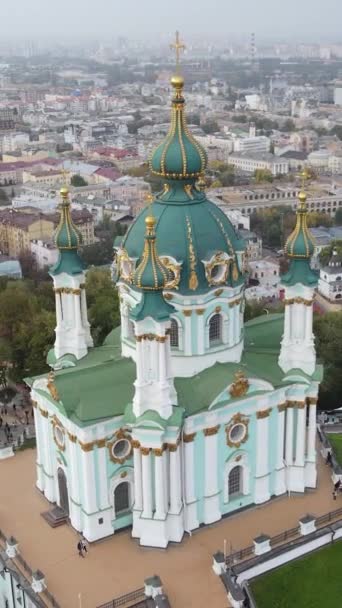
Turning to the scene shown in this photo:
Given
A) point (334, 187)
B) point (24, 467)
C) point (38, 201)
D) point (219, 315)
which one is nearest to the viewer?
point (219, 315)

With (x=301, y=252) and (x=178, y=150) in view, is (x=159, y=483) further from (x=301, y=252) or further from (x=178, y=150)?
(x=178, y=150)

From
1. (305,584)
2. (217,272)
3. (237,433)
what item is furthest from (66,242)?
(305,584)

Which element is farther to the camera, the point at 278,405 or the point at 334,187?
the point at 334,187

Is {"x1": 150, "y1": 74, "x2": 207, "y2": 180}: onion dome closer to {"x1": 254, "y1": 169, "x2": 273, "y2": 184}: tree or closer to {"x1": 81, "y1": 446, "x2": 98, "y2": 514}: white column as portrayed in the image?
{"x1": 81, "y1": 446, "x2": 98, "y2": 514}: white column

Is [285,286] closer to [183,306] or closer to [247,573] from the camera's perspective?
[183,306]

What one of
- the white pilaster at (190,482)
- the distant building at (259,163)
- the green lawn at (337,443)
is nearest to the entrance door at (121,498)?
the white pilaster at (190,482)

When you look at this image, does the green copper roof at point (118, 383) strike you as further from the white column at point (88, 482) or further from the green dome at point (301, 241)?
the green dome at point (301, 241)

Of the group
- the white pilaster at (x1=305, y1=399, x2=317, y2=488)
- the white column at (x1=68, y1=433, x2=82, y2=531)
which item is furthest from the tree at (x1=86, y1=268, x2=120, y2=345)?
the white pilaster at (x1=305, y1=399, x2=317, y2=488)

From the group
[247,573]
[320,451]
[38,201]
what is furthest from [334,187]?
[247,573]
